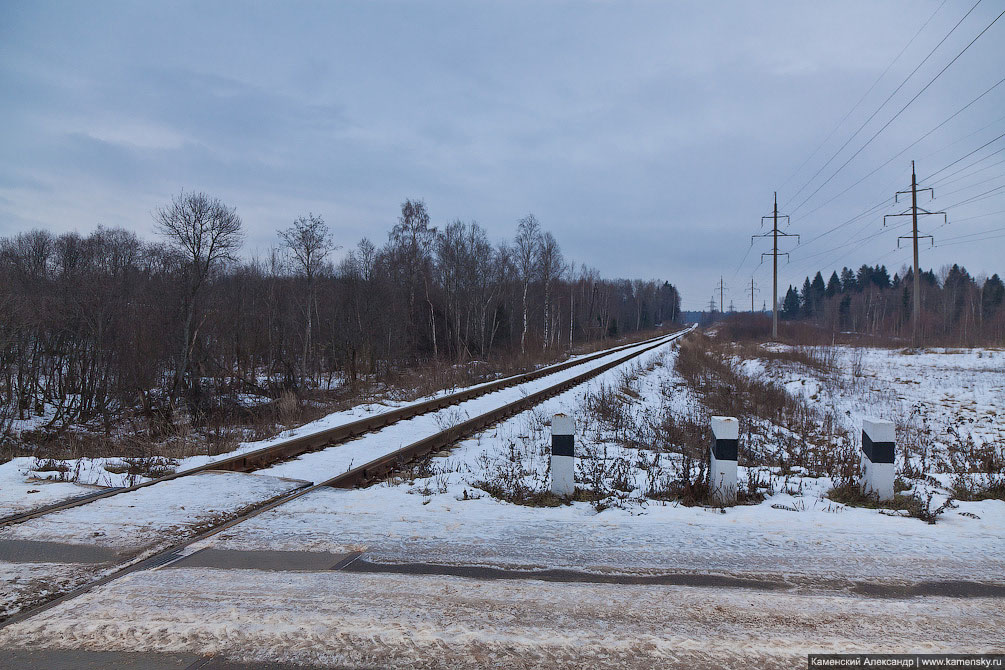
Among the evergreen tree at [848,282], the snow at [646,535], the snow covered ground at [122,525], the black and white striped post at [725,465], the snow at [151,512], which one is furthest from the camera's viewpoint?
the evergreen tree at [848,282]

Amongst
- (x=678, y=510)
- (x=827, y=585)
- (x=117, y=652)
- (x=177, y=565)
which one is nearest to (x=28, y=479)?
(x=177, y=565)

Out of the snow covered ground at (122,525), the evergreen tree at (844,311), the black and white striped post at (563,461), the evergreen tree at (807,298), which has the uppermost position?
the evergreen tree at (807,298)

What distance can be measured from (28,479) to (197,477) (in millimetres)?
1646

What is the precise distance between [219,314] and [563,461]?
26344mm

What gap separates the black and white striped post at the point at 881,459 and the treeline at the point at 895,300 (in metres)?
60.6

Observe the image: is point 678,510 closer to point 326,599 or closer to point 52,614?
point 326,599

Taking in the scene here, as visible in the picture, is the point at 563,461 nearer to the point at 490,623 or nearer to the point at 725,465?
the point at 725,465

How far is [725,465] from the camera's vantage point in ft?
16.5

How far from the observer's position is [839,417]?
1384 cm

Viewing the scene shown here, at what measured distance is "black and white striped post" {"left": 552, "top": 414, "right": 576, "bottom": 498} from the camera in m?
5.35

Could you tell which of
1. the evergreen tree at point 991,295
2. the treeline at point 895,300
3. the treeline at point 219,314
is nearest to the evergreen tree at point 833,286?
the treeline at point 895,300

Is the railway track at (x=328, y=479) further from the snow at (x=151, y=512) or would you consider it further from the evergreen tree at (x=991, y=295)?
the evergreen tree at (x=991, y=295)

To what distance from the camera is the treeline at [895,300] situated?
77.8 m

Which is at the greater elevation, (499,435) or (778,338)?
(778,338)
